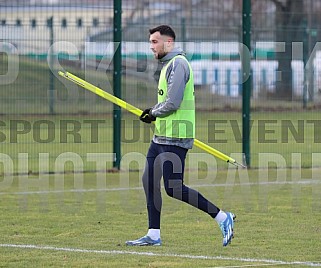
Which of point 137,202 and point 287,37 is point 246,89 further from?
point 137,202

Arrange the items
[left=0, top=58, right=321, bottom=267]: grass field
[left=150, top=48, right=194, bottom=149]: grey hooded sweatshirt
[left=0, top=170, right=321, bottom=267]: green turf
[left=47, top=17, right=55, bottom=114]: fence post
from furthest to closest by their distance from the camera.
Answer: [left=47, top=17, right=55, bottom=114]: fence post → [left=150, top=48, right=194, bottom=149]: grey hooded sweatshirt → [left=0, top=58, right=321, bottom=267]: grass field → [left=0, top=170, right=321, bottom=267]: green turf

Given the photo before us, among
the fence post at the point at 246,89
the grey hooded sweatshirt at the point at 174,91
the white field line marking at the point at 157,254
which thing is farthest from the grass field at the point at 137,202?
the grey hooded sweatshirt at the point at 174,91

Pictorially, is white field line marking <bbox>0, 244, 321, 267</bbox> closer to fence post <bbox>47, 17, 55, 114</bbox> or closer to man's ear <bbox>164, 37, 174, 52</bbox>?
man's ear <bbox>164, 37, 174, 52</bbox>

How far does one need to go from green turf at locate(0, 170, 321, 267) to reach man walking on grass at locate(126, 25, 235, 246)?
0.29m

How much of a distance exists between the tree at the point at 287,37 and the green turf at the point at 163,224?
2.84 metres

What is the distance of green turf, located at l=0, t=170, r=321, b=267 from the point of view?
27.8 ft

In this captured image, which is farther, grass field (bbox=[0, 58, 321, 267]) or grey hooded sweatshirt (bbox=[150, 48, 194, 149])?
grey hooded sweatshirt (bbox=[150, 48, 194, 149])

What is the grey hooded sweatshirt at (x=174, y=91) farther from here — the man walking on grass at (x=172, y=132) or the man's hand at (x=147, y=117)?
the man's hand at (x=147, y=117)

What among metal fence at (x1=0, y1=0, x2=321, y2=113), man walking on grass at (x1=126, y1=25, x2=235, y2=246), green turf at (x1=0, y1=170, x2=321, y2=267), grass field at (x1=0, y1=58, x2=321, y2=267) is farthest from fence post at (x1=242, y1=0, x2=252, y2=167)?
man walking on grass at (x1=126, y1=25, x2=235, y2=246)

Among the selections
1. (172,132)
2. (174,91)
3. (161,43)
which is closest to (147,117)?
(172,132)

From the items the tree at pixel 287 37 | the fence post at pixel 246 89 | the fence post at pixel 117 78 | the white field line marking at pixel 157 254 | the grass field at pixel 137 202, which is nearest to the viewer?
the white field line marking at pixel 157 254

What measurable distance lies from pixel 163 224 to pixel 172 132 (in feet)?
6.22

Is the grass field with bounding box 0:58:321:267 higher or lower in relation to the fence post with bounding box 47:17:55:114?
lower

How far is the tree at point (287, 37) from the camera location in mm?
17672
